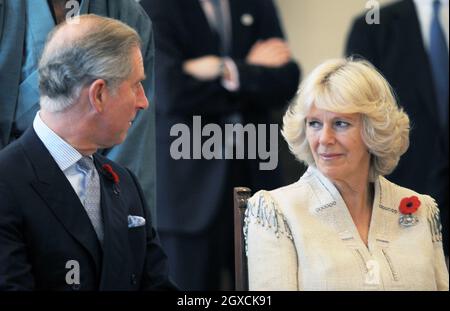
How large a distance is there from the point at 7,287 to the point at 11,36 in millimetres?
739

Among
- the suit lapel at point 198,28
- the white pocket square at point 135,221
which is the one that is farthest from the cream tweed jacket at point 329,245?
the suit lapel at point 198,28

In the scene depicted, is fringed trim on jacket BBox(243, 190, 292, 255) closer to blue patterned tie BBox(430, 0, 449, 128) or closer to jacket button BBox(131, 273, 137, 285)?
jacket button BBox(131, 273, 137, 285)

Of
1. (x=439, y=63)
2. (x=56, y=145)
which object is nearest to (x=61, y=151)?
(x=56, y=145)

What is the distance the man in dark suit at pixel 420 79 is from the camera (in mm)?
3355

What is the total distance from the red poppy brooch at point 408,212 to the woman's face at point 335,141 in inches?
5.4

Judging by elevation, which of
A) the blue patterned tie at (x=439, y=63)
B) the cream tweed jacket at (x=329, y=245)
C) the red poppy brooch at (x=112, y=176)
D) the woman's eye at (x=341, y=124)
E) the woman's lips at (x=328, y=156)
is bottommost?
the cream tweed jacket at (x=329, y=245)

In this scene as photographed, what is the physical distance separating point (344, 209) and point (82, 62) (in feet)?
2.20

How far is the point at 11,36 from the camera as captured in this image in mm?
2635

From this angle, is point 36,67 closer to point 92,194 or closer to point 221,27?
point 92,194

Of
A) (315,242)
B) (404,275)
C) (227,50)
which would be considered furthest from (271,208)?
(227,50)

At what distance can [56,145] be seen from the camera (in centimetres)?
230

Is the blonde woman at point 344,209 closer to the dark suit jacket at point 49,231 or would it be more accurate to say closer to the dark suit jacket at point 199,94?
the dark suit jacket at point 49,231

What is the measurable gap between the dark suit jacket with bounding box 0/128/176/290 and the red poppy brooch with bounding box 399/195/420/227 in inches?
24.4

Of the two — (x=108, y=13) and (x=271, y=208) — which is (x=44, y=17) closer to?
(x=108, y=13)
